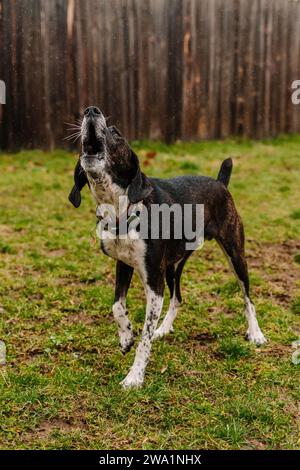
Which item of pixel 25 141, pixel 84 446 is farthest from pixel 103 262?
pixel 25 141

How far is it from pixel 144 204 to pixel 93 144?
520mm

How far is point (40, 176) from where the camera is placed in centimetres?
919

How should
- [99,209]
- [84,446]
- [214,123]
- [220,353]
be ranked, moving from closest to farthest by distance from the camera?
[84,446]
[99,209]
[220,353]
[214,123]

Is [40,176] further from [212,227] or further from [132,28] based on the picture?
[212,227]

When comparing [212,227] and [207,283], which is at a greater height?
[212,227]

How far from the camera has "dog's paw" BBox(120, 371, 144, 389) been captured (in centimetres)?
404

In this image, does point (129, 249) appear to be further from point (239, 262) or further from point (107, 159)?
point (239, 262)

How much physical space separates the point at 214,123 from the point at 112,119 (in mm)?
1935

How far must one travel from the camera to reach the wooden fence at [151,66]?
9.80 meters
